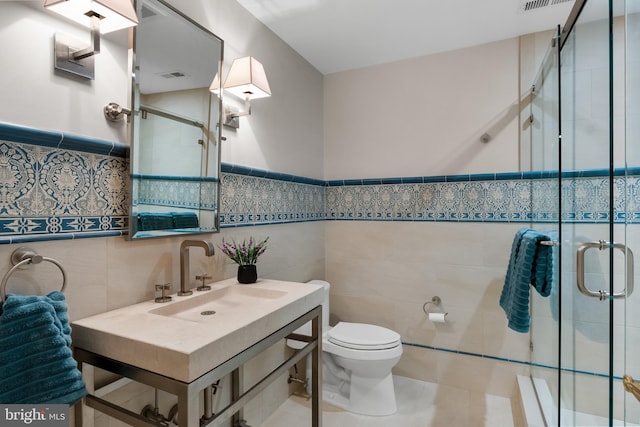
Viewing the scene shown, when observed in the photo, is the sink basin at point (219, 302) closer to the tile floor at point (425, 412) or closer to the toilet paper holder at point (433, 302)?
the tile floor at point (425, 412)

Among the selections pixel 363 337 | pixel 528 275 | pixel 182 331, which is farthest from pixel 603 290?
pixel 182 331

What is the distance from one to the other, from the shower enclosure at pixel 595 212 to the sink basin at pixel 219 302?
4.01ft

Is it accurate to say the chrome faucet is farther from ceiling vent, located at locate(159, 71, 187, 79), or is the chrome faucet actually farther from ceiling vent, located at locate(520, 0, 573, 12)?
ceiling vent, located at locate(520, 0, 573, 12)

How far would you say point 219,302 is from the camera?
153 centimetres

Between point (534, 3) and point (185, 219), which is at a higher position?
point (534, 3)

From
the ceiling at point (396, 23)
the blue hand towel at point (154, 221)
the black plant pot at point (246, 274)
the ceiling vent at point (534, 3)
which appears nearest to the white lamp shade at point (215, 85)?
the ceiling at point (396, 23)

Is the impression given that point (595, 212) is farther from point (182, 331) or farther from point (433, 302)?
point (182, 331)

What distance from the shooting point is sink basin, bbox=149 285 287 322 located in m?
1.34

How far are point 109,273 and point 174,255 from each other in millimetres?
299

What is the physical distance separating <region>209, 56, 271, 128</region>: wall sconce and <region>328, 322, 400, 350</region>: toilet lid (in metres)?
1.41

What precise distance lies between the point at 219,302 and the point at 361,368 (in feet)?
3.31

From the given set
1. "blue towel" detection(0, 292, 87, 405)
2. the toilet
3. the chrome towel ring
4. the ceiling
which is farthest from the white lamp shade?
the toilet

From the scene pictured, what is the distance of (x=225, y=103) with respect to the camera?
1.79 meters

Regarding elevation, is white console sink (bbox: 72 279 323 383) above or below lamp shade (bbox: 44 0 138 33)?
below
